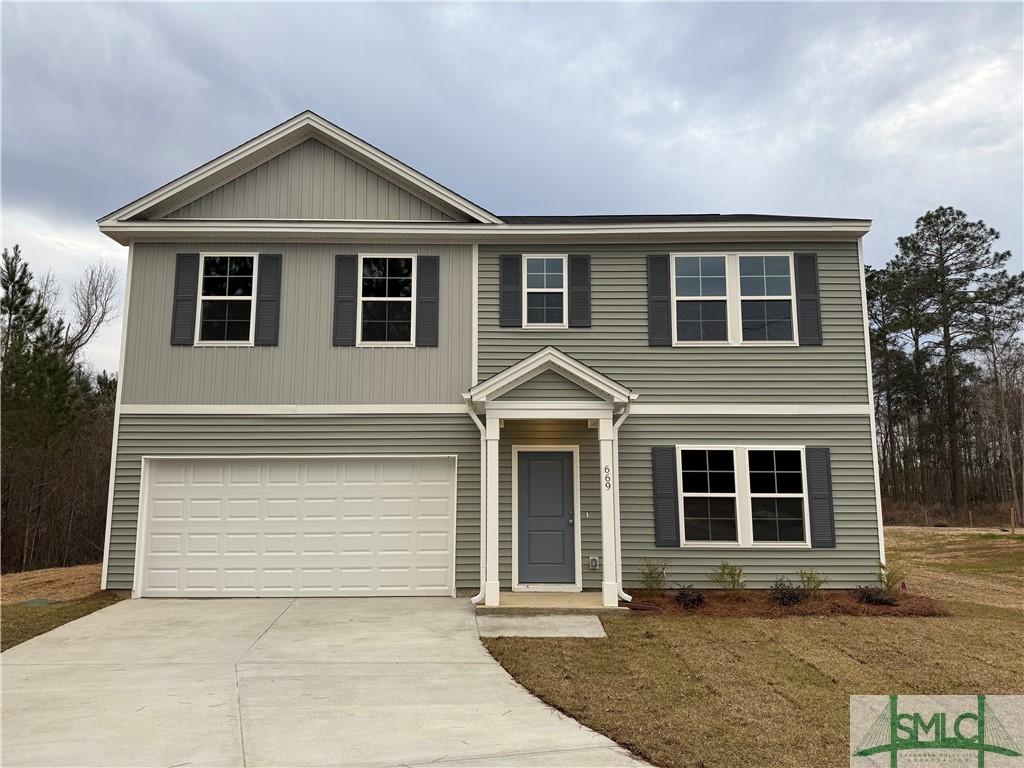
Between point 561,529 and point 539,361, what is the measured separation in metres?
2.57

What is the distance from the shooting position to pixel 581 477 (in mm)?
9984

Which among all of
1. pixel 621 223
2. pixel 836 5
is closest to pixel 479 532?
pixel 621 223

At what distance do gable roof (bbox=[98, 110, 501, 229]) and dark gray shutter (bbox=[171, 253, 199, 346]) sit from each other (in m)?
0.93

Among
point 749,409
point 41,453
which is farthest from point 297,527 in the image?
point 41,453

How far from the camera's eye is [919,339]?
31297mm

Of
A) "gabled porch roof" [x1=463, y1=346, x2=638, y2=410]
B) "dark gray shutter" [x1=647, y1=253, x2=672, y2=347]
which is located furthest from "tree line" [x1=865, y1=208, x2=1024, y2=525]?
"gabled porch roof" [x1=463, y1=346, x2=638, y2=410]

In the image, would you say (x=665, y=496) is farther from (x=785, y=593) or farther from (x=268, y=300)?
(x=268, y=300)

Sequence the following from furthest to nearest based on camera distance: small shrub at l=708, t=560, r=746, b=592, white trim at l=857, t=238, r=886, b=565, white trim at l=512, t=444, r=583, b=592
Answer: white trim at l=857, t=238, r=886, b=565, white trim at l=512, t=444, r=583, b=592, small shrub at l=708, t=560, r=746, b=592

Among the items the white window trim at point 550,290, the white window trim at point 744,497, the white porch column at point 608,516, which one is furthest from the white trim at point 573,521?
the white window trim at point 550,290

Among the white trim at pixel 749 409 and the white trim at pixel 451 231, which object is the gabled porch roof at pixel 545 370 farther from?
the white trim at pixel 451 231

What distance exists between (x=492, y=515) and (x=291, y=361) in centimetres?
392

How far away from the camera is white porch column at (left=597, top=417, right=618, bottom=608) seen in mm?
8789

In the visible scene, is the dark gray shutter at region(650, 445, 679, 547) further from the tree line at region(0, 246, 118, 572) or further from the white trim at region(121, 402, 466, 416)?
the tree line at region(0, 246, 118, 572)

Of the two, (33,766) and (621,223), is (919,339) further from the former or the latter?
(33,766)
